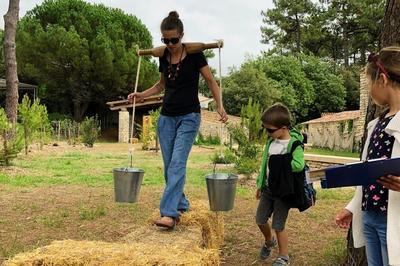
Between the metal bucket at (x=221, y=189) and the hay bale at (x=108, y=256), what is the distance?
892 millimetres

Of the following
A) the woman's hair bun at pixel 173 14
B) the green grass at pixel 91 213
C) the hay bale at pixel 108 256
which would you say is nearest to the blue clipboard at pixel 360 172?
the hay bale at pixel 108 256

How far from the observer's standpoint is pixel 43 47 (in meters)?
30.2

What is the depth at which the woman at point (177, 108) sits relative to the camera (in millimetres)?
3838

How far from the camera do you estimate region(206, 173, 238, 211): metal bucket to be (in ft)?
13.0

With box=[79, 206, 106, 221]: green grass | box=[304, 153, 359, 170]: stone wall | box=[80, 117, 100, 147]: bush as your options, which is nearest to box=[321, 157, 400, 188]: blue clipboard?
box=[79, 206, 106, 221]: green grass

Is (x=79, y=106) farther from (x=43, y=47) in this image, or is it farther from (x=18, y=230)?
(x=18, y=230)

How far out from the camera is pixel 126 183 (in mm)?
3912

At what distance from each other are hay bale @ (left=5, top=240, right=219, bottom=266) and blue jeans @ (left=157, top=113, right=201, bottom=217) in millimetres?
736

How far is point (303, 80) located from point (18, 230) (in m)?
31.1

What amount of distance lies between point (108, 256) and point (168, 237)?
2.37 feet

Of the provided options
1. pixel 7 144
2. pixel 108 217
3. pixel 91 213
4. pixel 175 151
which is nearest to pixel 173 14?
pixel 175 151

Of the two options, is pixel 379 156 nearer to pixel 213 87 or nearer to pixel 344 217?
pixel 344 217

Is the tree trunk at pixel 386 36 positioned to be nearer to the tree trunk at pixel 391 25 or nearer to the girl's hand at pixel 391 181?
the tree trunk at pixel 391 25

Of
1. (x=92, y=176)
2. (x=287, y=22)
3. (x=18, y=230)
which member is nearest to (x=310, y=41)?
(x=287, y=22)
